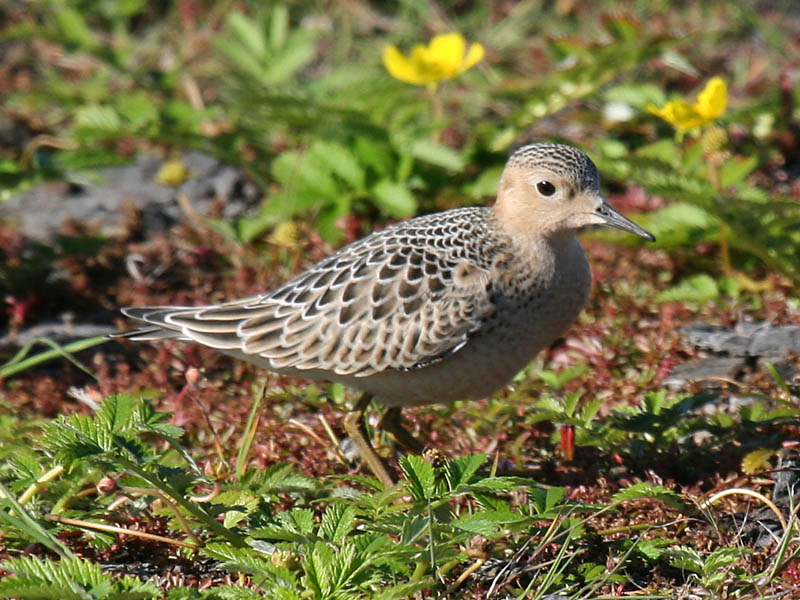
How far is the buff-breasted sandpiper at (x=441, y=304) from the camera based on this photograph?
4918 mm

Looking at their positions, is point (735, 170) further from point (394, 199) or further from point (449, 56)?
point (394, 199)

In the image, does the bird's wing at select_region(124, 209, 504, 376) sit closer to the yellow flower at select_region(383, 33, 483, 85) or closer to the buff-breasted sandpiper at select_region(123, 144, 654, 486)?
the buff-breasted sandpiper at select_region(123, 144, 654, 486)

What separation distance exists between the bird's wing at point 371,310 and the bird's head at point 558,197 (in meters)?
0.23

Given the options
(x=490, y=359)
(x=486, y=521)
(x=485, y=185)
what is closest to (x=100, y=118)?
(x=485, y=185)

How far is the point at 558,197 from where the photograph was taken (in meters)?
5.11

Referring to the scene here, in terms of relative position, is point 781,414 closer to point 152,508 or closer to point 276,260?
point 152,508

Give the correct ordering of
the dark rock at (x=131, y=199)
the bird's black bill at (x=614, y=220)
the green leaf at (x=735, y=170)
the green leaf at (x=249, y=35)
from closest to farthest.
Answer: the bird's black bill at (x=614, y=220), the green leaf at (x=735, y=170), the dark rock at (x=131, y=199), the green leaf at (x=249, y=35)

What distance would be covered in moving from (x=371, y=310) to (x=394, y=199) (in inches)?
71.1

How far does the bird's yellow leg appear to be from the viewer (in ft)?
16.3

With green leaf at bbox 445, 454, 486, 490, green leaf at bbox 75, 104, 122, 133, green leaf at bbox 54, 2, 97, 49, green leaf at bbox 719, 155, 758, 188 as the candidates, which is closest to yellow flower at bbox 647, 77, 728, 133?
green leaf at bbox 719, 155, 758, 188

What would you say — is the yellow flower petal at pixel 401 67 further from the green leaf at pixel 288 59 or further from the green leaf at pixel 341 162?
the green leaf at pixel 288 59

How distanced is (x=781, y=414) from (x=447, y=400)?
54.2 inches

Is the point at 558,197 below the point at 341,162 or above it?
above

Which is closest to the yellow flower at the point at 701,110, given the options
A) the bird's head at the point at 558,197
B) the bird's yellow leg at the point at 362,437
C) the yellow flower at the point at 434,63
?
the bird's head at the point at 558,197
